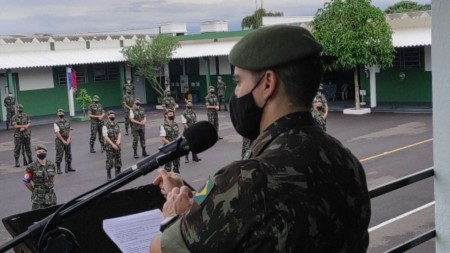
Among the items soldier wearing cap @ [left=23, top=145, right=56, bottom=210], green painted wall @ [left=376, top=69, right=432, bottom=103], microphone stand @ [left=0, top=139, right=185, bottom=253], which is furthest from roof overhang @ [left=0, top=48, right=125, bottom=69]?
microphone stand @ [left=0, top=139, right=185, bottom=253]

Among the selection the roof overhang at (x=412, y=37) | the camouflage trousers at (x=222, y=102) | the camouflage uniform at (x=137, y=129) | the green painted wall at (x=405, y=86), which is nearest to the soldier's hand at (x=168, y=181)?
the camouflage uniform at (x=137, y=129)

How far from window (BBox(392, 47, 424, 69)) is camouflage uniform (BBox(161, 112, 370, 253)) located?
24.0 meters

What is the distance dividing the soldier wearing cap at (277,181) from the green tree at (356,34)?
19896mm

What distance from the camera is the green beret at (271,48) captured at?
1474mm

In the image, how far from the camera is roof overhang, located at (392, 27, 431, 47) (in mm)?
22125

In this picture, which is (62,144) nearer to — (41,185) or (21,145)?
(21,145)

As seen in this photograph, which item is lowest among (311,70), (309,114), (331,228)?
(331,228)

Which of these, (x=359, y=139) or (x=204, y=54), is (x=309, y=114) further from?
(x=204, y=54)

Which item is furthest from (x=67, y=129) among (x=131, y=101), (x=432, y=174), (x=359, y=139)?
(x=432, y=174)

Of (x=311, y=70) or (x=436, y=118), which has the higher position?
(x=311, y=70)

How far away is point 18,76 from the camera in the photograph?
89.0 feet

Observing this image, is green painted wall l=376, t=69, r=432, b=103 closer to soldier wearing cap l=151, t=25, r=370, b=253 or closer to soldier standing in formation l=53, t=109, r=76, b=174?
soldier standing in formation l=53, t=109, r=76, b=174

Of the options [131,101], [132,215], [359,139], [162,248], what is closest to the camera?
[162,248]

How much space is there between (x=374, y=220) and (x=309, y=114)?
23.8 ft
